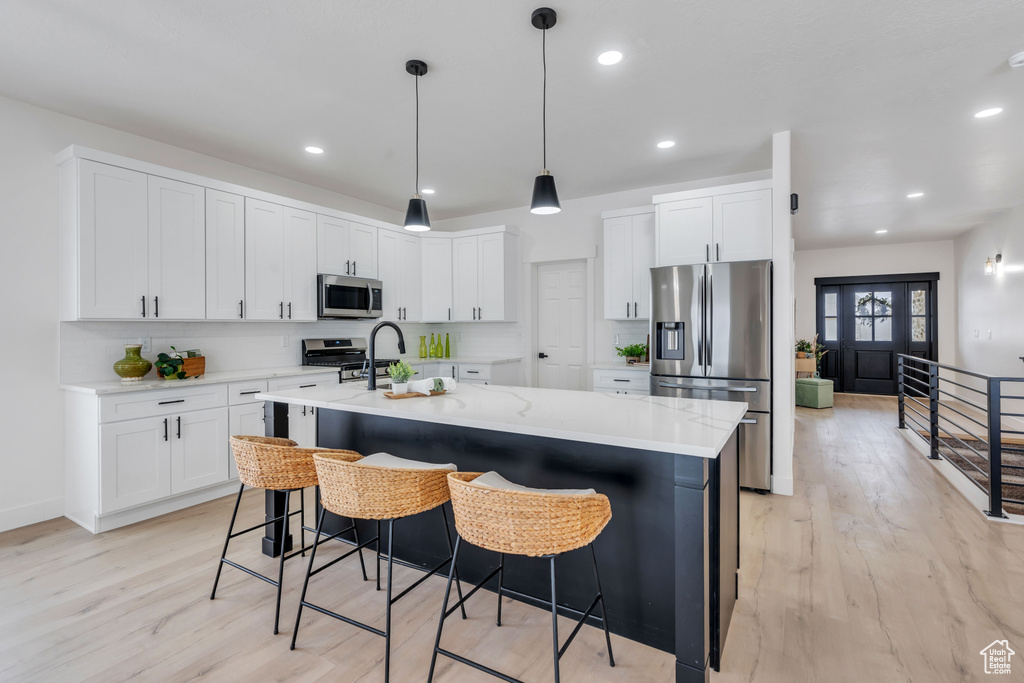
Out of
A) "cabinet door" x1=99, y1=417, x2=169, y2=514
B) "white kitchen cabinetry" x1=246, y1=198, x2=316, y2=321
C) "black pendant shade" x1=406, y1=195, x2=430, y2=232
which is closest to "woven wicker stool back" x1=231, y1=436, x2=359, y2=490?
"black pendant shade" x1=406, y1=195, x2=430, y2=232

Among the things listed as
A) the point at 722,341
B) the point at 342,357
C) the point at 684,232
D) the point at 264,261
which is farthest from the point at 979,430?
the point at 264,261

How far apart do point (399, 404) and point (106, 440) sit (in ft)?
6.84

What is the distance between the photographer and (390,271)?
216 inches

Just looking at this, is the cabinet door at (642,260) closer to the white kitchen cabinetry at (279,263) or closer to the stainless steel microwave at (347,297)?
the stainless steel microwave at (347,297)

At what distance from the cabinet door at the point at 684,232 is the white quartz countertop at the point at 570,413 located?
7.00 feet

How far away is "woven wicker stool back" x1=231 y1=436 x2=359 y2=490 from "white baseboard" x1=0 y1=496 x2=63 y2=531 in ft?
7.23

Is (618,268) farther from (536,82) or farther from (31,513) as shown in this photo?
(31,513)

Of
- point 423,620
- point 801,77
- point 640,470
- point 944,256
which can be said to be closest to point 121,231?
point 423,620

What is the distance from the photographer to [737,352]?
12.5 ft

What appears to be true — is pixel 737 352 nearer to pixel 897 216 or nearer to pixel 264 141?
pixel 264 141

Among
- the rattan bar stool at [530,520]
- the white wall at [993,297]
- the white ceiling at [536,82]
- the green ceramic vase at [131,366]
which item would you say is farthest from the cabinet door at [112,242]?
the white wall at [993,297]

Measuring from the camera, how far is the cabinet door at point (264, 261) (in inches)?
161

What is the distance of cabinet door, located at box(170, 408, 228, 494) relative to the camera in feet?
11.1

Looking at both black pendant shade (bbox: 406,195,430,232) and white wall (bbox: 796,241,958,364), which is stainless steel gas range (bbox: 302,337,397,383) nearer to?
black pendant shade (bbox: 406,195,430,232)
